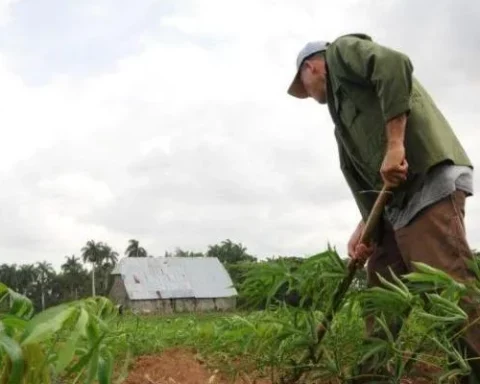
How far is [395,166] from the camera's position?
316cm

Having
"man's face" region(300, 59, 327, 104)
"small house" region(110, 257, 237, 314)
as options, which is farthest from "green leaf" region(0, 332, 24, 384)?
"small house" region(110, 257, 237, 314)

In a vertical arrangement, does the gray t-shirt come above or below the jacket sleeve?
below

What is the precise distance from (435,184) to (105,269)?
289ft

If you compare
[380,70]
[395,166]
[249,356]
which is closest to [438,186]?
[395,166]

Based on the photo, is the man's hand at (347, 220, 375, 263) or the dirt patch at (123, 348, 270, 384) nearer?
the man's hand at (347, 220, 375, 263)

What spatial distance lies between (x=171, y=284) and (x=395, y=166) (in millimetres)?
55535

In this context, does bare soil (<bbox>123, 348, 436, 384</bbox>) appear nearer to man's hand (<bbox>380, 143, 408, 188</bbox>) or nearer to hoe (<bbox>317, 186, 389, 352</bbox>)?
hoe (<bbox>317, 186, 389, 352</bbox>)

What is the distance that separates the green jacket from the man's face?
0.04m

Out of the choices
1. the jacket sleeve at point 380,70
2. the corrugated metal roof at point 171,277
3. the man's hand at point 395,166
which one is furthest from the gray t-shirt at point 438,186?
the corrugated metal roof at point 171,277

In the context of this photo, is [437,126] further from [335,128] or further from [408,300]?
[408,300]

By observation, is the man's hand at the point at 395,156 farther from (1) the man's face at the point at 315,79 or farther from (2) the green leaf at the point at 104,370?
(2) the green leaf at the point at 104,370

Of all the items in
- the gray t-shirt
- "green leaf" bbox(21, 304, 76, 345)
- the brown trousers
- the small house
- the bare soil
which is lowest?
the bare soil

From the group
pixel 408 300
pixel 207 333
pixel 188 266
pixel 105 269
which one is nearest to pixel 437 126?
pixel 408 300

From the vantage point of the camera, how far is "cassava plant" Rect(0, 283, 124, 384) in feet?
4.50
